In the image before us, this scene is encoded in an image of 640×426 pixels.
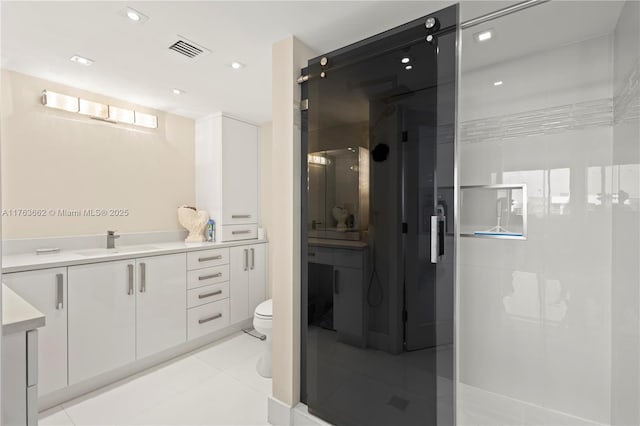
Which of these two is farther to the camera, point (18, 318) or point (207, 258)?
point (207, 258)

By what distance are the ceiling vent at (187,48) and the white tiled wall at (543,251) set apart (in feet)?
5.68

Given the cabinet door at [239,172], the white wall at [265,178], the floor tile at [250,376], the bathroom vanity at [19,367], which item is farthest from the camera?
the white wall at [265,178]

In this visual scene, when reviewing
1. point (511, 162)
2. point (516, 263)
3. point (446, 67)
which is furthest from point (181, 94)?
point (516, 263)

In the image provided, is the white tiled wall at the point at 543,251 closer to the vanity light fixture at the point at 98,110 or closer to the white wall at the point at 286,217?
the white wall at the point at 286,217

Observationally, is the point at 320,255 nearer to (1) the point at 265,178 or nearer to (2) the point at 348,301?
(2) the point at 348,301

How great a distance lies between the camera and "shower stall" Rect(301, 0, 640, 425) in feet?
5.14

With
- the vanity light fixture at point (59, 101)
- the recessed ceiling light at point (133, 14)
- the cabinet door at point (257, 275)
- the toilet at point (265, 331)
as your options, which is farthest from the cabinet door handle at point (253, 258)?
the recessed ceiling light at point (133, 14)

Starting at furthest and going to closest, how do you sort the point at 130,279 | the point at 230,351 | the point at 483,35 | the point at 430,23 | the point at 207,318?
the point at 207,318 → the point at 230,351 → the point at 130,279 → the point at 483,35 → the point at 430,23

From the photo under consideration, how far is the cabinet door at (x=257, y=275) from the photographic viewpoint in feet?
11.5

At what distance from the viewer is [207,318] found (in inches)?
120

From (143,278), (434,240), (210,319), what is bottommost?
(210,319)

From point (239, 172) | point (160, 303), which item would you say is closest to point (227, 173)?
point (239, 172)

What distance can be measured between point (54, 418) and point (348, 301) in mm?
1983

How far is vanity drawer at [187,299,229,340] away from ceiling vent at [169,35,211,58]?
2078mm
